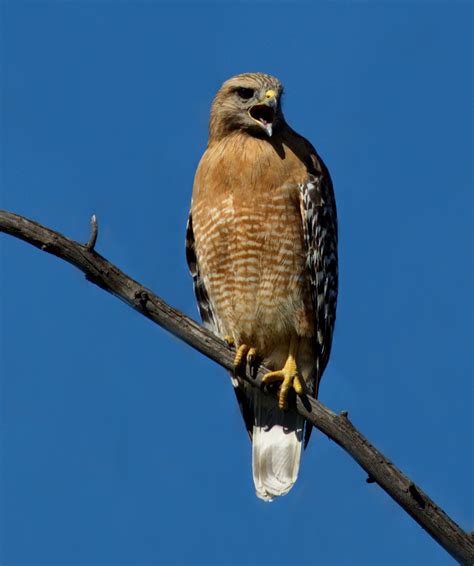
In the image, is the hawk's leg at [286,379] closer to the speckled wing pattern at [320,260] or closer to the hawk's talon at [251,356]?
the hawk's talon at [251,356]

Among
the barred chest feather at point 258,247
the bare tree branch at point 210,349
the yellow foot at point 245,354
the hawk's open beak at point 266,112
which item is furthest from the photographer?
the hawk's open beak at point 266,112

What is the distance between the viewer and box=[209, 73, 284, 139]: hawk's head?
25.3 feet

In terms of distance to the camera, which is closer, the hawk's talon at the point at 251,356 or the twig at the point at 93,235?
the twig at the point at 93,235

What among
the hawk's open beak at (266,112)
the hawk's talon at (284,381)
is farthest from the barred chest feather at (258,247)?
the hawk's talon at (284,381)

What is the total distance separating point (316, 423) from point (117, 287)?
1.46 meters

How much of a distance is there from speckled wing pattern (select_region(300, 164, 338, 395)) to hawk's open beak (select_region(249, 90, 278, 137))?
51 cm

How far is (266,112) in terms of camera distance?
7.84 metres

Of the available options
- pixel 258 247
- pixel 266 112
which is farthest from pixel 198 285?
pixel 266 112

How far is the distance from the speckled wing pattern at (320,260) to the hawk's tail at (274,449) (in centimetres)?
36

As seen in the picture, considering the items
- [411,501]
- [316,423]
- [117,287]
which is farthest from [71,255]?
[411,501]

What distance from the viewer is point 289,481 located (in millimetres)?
7742

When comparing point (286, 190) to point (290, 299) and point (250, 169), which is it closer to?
point (250, 169)

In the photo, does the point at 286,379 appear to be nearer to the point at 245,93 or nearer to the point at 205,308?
the point at 205,308

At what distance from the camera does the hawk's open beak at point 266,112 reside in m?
7.64
